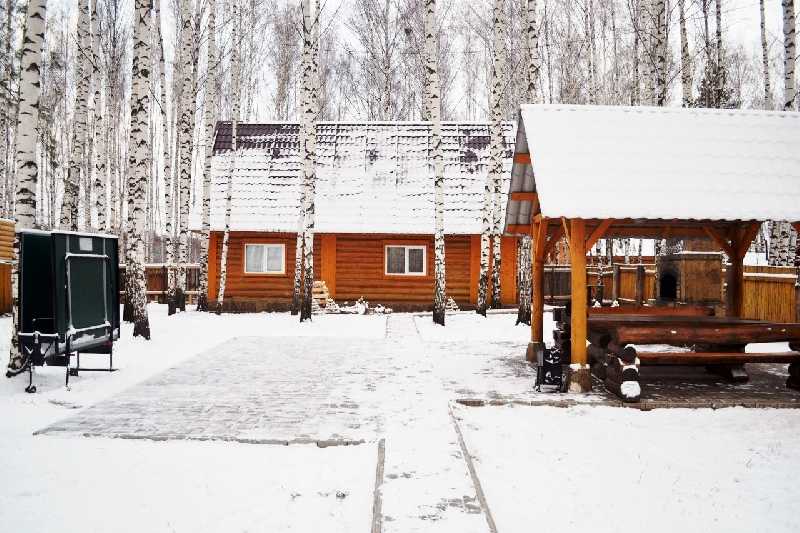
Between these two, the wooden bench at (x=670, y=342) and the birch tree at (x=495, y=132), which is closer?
the wooden bench at (x=670, y=342)

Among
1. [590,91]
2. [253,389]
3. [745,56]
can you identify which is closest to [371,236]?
[590,91]

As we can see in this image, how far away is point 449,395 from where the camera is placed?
737 cm

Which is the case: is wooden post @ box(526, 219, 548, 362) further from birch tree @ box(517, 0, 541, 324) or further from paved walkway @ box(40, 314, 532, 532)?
birch tree @ box(517, 0, 541, 324)

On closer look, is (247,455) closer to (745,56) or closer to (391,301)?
(391,301)

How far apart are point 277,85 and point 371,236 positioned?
17737 mm

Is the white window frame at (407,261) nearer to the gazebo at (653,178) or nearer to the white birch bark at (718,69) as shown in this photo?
the gazebo at (653,178)

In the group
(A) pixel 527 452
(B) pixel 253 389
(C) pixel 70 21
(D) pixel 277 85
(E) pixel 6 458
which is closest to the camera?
(E) pixel 6 458

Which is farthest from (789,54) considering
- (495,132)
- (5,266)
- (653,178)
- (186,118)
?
(5,266)

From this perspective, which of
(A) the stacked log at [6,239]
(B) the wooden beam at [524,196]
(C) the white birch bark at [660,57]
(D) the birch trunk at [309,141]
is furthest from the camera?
(A) the stacked log at [6,239]

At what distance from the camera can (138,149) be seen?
1210 centimetres

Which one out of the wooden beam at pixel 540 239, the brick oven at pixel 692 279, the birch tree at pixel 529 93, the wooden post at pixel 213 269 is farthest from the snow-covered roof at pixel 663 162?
the wooden post at pixel 213 269

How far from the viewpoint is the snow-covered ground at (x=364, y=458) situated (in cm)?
395

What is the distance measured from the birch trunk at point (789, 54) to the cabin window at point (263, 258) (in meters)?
16.0

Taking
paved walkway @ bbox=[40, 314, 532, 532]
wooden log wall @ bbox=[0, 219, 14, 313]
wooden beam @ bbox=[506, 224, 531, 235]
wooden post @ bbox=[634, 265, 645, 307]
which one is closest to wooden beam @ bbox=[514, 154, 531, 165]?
wooden beam @ bbox=[506, 224, 531, 235]
